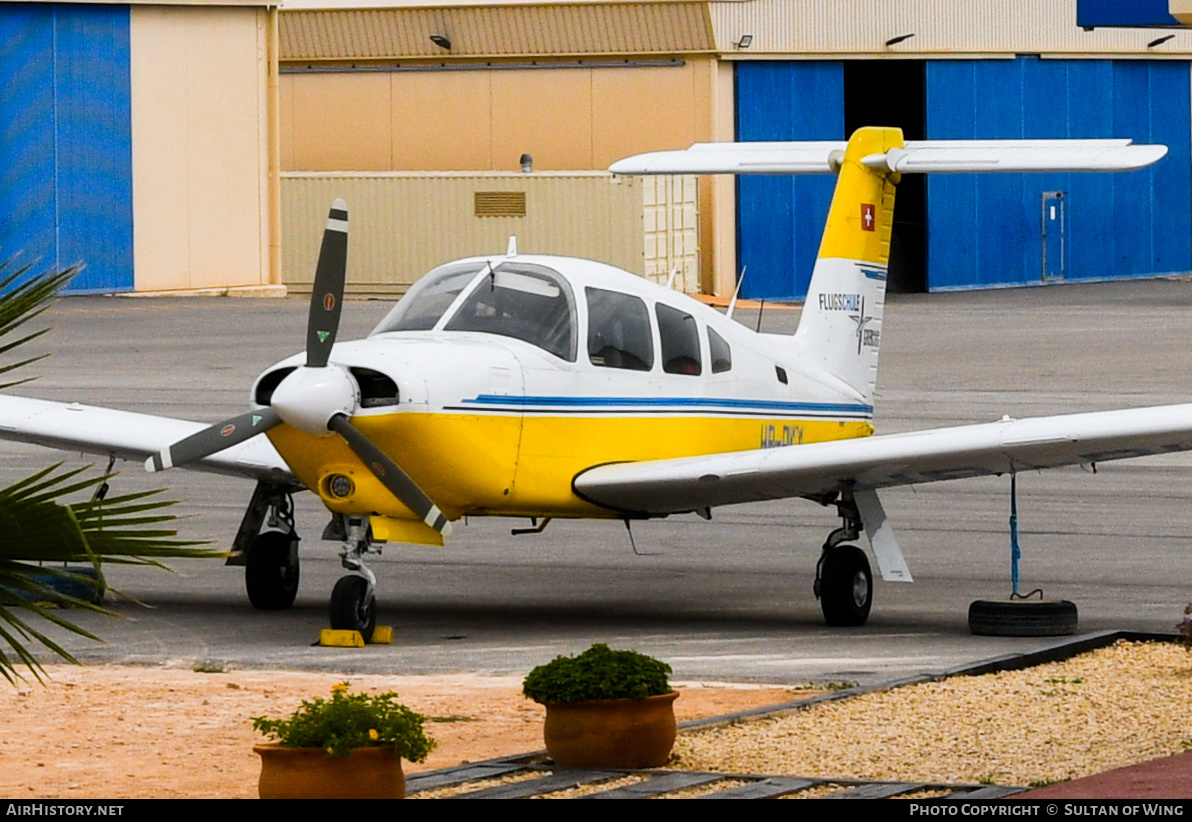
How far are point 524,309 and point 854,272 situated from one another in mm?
4164

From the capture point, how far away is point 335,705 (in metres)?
8.74

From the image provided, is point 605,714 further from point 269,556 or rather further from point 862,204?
point 862,204

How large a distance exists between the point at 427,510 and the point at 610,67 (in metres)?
43.1

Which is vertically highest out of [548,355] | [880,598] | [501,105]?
[501,105]

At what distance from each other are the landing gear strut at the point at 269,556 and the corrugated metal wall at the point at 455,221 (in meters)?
36.5

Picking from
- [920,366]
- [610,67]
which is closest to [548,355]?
[920,366]

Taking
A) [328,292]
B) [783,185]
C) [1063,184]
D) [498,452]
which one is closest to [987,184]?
[1063,184]

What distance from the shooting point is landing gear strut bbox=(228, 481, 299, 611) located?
53.6ft

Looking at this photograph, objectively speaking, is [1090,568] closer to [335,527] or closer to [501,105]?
[335,527]

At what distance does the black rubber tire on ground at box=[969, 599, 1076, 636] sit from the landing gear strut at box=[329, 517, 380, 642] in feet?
12.8

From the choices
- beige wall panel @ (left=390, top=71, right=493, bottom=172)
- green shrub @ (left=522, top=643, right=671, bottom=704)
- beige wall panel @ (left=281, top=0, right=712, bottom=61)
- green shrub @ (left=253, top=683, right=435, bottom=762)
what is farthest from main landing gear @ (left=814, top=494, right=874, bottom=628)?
beige wall panel @ (left=390, top=71, right=493, bottom=172)

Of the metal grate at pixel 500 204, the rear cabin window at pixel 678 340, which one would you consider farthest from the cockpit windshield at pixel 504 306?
the metal grate at pixel 500 204

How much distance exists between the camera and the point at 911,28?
59094 millimetres
